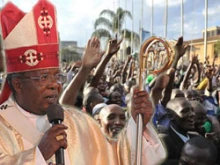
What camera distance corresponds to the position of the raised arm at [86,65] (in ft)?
11.0

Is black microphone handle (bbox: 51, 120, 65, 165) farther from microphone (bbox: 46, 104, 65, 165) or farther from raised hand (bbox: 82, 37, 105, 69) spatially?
raised hand (bbox: 82, 37, 105, 69)

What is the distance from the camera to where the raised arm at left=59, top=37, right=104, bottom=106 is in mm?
3346

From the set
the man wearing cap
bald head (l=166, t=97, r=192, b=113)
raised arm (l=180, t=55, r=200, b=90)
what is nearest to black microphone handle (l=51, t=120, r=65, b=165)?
the man wearing cap

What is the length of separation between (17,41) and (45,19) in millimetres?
215

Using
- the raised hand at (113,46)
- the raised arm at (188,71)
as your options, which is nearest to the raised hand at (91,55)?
the raised hand at (113,46)

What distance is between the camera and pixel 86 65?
3367 mm

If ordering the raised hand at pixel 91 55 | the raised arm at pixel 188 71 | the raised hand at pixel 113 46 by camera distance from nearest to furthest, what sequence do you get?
the raised hand at pixel 91 55 < the raised hand at pixel 113 46 < the raised arm at pixel 188 71

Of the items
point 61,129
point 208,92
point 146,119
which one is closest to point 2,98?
point 61,129

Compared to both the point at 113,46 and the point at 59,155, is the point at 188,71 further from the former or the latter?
the point at 59,155

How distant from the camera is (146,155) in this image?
8.01 ft

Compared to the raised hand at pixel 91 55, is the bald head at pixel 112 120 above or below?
below

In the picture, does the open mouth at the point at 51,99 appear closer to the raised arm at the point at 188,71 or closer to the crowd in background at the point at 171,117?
the crowd in background at the point at 171,117

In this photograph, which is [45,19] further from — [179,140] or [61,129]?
[179,140]

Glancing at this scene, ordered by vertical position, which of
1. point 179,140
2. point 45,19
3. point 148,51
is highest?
point 45,19
